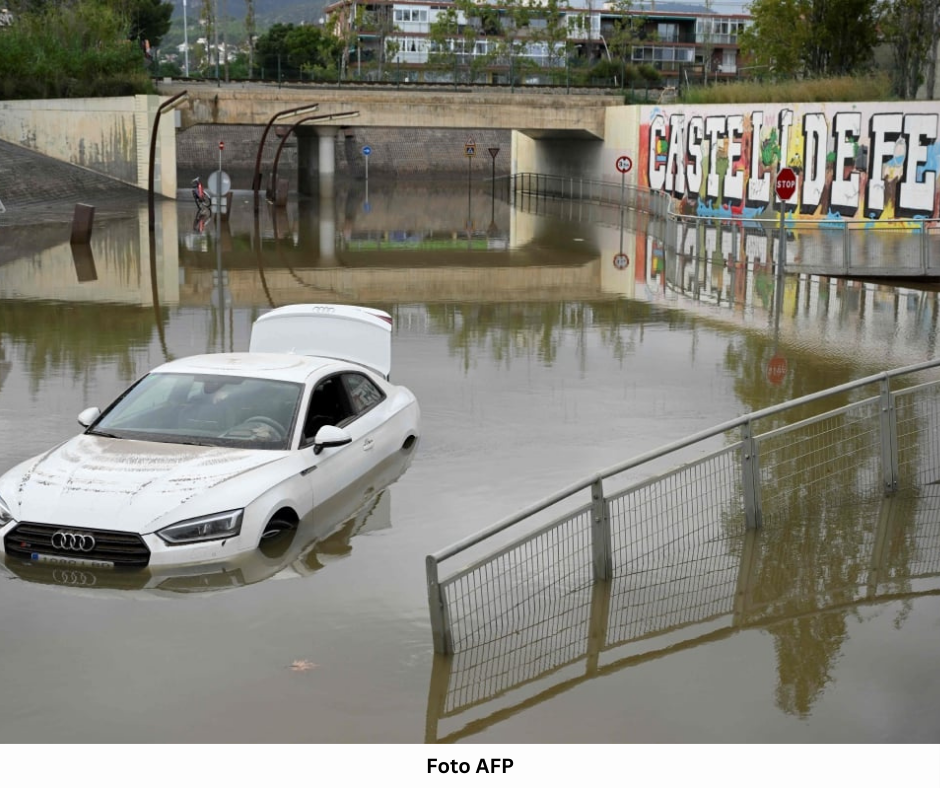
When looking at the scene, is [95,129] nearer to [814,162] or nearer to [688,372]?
[814,162]

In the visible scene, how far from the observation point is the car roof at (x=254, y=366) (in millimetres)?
11336

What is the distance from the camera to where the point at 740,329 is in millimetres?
20953

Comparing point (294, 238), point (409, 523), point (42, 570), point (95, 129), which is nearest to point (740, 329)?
point (409, 523)

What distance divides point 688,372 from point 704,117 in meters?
32.5

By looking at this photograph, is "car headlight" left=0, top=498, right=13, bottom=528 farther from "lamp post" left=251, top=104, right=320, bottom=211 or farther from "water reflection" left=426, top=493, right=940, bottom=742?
"lamp post" left=251, top=104, right=320, bottom=211

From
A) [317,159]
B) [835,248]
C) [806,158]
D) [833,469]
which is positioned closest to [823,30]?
[806,158]

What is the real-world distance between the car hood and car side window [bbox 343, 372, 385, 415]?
64.0 inches

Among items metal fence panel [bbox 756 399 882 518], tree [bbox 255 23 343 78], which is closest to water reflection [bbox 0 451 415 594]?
metal fence panel [bbox 756 399 882 518]

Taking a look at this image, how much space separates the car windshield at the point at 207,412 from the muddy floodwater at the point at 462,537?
84 cm

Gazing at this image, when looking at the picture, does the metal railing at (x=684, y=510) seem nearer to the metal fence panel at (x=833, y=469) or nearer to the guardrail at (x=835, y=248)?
the metal fence panel at (x=833, y=469)

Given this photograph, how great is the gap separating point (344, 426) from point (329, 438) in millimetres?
956

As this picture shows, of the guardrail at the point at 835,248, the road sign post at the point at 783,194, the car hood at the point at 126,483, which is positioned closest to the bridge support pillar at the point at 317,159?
the guardrail at the point at 835,248

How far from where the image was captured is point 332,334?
551 inches

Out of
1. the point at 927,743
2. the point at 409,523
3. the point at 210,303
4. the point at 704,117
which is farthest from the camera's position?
the point at 704,117
